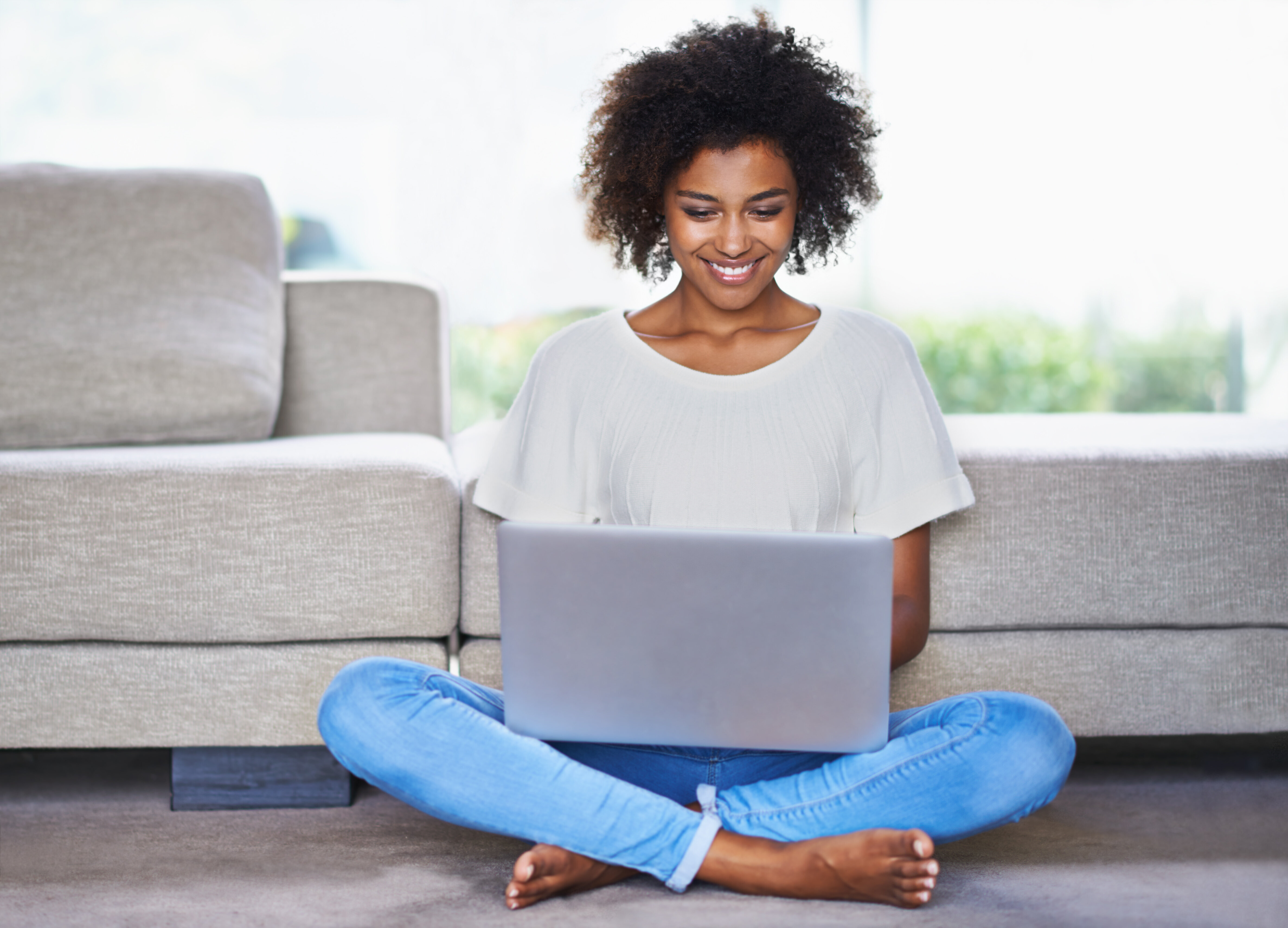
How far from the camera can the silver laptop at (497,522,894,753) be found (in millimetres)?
1056

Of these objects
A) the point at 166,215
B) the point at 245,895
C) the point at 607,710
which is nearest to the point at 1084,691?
the point at 607,710

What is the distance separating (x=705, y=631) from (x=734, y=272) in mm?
534

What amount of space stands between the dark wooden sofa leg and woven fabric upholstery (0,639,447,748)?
0.06m

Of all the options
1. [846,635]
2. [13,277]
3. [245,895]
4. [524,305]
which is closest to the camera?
[846,635]

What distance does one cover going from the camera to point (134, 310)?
2008 mm

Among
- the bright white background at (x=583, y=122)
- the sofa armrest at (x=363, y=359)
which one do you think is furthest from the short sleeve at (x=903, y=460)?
the bright white background at (x=583, y=122)

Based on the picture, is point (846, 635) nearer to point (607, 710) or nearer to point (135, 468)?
point (607, 710)

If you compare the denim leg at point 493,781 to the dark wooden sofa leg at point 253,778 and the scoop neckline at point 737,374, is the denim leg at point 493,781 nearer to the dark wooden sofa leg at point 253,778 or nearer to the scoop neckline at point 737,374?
the dark wooden sofa leg at point 253,778

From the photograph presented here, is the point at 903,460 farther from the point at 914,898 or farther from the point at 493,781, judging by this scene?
the point at 493,781

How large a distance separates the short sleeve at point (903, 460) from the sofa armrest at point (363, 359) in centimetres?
101

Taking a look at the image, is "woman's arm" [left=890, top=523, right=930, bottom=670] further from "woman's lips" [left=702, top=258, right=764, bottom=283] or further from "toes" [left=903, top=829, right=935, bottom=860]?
"woman's lips" [left=702, top=258, right=764, bottom=283]

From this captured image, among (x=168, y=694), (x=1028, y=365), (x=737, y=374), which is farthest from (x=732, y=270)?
(x=1028, y=365)

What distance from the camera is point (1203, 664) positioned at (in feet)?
5.17

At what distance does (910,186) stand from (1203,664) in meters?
3.33
